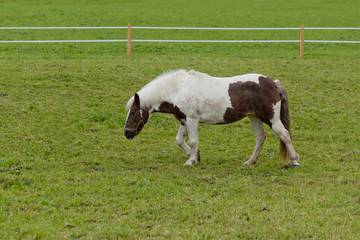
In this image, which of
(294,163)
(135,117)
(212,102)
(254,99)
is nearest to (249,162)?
(294,163)

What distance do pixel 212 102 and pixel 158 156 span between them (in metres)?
1.60

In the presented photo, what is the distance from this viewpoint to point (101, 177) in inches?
323

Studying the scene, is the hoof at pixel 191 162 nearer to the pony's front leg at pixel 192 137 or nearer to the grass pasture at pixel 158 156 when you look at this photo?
the pony's front leg at pixel 192 137

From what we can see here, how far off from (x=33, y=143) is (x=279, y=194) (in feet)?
16.7

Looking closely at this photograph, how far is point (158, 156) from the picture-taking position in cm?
988

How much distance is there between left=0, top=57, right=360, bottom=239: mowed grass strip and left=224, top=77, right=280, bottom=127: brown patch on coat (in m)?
0.95

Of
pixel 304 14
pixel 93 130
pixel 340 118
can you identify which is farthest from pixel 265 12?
pixel 93 130

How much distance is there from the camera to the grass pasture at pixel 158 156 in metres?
6.27

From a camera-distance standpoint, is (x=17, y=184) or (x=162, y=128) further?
(x=162, y=128)

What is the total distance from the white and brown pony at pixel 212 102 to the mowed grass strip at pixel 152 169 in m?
0.67

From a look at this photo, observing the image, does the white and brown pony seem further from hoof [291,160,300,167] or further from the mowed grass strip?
the mowed grass strip

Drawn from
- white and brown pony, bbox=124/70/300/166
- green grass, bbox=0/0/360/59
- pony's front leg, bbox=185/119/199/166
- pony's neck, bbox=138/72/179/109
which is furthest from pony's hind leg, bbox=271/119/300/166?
green grass, bbox=0/0/360/59

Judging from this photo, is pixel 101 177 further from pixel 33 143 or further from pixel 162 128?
pixel 162 128

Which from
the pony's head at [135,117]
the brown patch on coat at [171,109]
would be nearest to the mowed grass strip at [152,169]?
the pony's head at [135,117]
